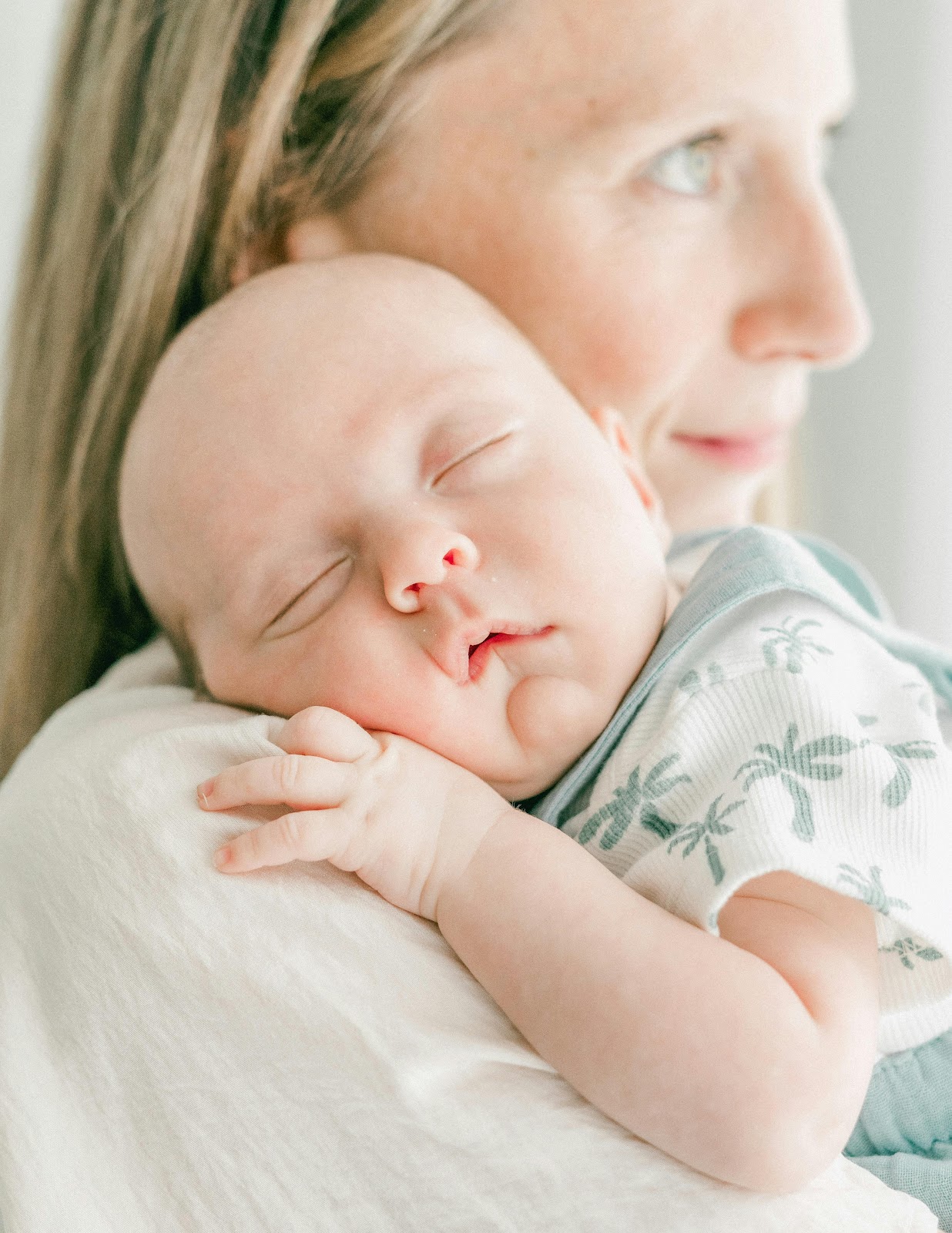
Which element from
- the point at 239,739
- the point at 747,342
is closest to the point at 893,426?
the point at 747,342

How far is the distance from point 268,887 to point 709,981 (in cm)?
30

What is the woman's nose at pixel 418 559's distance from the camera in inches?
35.1

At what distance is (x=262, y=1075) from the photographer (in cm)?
76

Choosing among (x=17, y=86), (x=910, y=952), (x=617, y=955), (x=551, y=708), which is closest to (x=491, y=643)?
(x=551, y=708)

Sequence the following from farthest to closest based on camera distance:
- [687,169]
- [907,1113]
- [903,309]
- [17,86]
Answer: [903,309], [17,86], [687,169], [907,1113]

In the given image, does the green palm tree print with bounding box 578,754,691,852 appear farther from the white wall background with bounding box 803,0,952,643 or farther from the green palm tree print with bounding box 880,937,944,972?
the white wall background with bounding box 803,0,952,643

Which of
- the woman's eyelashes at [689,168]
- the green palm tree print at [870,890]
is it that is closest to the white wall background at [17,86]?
the woman's eyelashes at [689,168]

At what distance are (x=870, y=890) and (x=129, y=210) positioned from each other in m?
1.05

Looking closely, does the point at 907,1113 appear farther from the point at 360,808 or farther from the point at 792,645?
the point at 360,808

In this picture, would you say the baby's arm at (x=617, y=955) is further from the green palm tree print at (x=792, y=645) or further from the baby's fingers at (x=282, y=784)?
the green palm tree print at (x=792, y=645)

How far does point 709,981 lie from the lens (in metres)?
0.74

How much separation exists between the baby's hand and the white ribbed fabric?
12cm

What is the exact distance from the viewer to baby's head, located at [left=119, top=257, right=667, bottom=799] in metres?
0.92

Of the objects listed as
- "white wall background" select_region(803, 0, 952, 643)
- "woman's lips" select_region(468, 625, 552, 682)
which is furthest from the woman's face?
"white wall background" select_region(803, 0, 952, 643)
